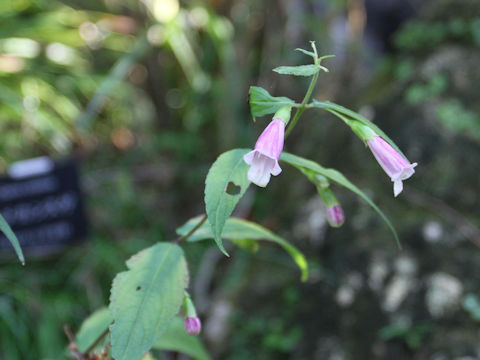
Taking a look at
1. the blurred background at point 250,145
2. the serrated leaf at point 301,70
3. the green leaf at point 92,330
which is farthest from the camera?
the blurred background at point 250,145

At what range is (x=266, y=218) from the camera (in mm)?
1904

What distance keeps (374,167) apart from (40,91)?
4.88 ft

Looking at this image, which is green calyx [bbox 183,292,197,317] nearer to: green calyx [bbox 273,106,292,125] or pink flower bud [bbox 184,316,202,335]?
pink flower bud [bbox 184,316,202,335]

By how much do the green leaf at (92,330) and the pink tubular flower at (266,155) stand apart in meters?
0.43

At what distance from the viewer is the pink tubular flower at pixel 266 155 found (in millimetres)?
560

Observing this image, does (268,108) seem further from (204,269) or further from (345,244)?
(204,269)

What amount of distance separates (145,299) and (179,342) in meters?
0.30

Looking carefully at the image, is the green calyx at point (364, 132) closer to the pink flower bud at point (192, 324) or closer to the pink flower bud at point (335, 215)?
the pink flower bud at point (335, 215)

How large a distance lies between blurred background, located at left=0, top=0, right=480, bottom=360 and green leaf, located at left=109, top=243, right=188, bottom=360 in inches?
29.9

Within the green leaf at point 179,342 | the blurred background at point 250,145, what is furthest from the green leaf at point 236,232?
the blurred background at point 250,145

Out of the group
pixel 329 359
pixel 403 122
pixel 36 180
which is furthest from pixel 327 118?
pixel 36 180

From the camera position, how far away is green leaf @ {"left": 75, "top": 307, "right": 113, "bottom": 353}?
0.85 metres

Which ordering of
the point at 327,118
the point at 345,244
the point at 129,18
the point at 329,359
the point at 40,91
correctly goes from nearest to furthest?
the point at 329,359 → the point at 345,244 → the point at 327,118 → the point at 40,91 → the point at 129,18

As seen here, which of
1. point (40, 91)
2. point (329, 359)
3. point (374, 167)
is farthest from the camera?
point (40, 91)
